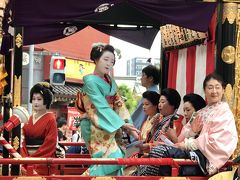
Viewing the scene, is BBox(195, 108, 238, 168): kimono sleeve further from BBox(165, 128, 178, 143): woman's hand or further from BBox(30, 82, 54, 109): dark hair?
BBox(30, 82, 54, 109): dark hair

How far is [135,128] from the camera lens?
5820 mm

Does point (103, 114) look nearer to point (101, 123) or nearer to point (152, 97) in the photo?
point (101, 123)

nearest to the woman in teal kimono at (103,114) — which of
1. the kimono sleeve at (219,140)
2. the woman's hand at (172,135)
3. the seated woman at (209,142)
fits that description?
the woman's hand at (172,135)

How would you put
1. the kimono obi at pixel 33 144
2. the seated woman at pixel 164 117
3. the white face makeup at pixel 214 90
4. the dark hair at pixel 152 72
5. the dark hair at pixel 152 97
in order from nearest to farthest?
the white face makeup at pixel 214 90 < the seated woman at pixel 164 117 < the kimono obi at pixel 33 144 < the dark hair at pixel 152 97 < the dark hair at pixel 152 72

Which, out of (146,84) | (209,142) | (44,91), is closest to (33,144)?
(44,91)

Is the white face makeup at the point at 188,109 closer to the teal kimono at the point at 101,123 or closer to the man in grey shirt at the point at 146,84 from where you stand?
the teal kimono at the point at 101,123

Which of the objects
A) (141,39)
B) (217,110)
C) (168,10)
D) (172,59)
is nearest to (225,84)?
(217,110)

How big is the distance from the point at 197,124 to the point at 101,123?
39.1 inches

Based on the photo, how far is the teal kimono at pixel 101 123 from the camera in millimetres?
5582

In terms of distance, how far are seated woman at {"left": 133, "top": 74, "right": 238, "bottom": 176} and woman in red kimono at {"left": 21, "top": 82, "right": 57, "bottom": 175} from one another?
1.20m

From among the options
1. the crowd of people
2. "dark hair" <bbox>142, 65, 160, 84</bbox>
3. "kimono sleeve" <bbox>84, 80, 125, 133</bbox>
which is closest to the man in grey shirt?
"dark hair" <bbox>142, 65, 160, 84</bbox>

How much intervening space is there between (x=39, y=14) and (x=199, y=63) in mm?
2651

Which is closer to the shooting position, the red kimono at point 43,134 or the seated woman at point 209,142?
the seated woman at point 209,142

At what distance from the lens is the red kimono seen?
5984 millimetres
